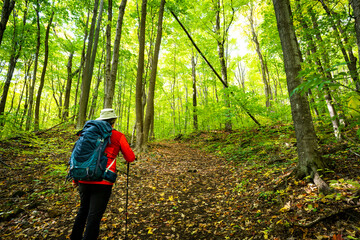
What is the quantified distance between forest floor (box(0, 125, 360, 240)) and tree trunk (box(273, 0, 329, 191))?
0.89 ft

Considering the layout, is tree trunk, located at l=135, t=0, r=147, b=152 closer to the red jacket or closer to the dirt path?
the dirt path

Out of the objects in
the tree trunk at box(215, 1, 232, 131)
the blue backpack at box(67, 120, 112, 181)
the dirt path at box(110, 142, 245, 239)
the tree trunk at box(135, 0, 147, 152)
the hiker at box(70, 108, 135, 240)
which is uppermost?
the tree trunk at box(215, 1, 232, 131)

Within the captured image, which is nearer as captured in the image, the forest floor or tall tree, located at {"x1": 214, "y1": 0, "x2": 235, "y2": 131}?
the forest floor

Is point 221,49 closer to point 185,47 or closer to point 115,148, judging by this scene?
point 185,47

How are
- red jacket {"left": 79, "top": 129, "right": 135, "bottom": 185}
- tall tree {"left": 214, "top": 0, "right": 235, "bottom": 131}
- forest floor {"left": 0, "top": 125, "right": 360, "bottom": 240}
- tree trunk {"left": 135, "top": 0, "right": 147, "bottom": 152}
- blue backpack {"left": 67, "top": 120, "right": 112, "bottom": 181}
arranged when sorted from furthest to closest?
tall tree {"left": 214, "top": 0, "right": 235, "bottom": 131}
tree trunk {"left": 135, "top": 0, "right": 147, "bottom": 152}
red jacket {"left": 79, "top": 129, "right": 135, "bottom": 185}
forest floor {"left": 0, "top": 125, "right": 360, "bottom": 240}
blue backpack {"left": 67, "top": 120, "right": 112, "bottom": 181}

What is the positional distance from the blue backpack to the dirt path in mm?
1831

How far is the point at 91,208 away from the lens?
244cm

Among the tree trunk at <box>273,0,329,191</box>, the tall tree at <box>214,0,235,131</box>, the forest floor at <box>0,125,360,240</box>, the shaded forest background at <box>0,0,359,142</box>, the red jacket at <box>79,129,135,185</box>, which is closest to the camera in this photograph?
the forest floor at <box>0,125,360,240</box>

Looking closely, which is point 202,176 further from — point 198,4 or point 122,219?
point 198,4

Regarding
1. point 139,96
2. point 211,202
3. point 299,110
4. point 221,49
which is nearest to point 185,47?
point 221,49

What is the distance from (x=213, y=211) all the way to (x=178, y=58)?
67.4ft

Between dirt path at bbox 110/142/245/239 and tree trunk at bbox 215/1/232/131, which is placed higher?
tree trunk at bbox 215/1/232/131

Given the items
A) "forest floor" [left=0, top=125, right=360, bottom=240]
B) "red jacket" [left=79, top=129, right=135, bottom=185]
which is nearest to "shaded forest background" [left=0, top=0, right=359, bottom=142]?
"forest floor" [left=0, top=125, right=360, bottom=240]

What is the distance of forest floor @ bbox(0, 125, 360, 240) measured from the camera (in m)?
2.52
